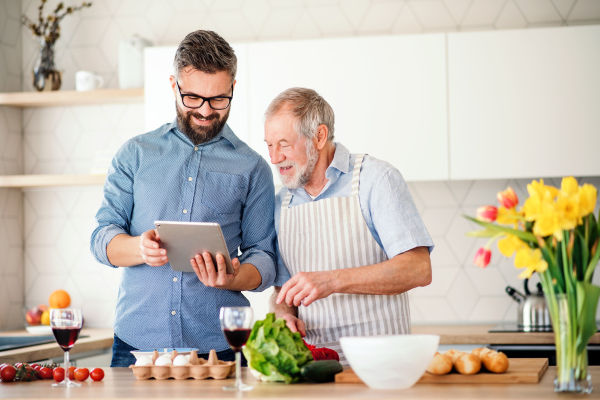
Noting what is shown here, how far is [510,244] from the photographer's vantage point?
1.20 m

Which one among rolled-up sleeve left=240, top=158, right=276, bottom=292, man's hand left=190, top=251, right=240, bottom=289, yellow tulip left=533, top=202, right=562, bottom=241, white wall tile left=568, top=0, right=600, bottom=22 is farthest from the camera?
white wall tile left=568, top=0, right=600, bottom=22

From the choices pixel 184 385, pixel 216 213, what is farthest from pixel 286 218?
pixel 184 385

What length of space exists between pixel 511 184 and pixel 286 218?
1748 millimetres

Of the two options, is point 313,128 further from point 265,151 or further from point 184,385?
point 265,151

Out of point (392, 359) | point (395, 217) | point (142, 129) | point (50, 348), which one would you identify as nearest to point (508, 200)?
point (392, 359)

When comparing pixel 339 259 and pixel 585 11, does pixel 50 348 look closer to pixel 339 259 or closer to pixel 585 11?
pixel 339 259

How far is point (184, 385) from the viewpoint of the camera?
4.54 ft

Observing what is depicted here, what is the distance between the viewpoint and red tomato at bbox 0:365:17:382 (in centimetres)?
152

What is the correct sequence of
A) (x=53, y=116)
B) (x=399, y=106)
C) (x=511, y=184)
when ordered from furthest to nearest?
(x=53, y=116) < (x=511, y=184) < (x=399, y=106)

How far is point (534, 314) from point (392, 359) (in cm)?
195

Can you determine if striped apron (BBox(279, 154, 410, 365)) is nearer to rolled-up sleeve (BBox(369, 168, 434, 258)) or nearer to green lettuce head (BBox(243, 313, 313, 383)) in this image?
rolled-up sleeve (BBox(369, 168, 434, 258))

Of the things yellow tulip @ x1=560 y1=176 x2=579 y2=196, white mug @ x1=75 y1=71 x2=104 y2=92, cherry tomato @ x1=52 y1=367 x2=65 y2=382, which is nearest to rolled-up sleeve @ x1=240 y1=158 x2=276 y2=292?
cherry tomato @ x1=52 y1=367 x2=65 y2=382

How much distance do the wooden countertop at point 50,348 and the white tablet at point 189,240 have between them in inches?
45.5

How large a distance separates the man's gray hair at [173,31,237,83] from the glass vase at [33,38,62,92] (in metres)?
1.90
